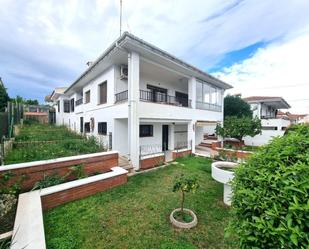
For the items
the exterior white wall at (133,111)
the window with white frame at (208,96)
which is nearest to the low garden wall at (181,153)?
the exterior white wall at (133,111)

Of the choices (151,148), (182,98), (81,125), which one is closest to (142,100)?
(151,148)

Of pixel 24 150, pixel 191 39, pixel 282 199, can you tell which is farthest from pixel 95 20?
pixel 282 199

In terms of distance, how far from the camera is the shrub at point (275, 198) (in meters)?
1.41

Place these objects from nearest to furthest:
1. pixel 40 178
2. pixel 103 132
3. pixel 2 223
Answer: pixel 2 223
pixel 40 178
pixel 103 132

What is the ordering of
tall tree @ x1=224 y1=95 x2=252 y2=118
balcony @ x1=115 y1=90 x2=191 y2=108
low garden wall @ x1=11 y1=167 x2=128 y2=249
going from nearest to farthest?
1. low garden wall @ x1=11 y1=167 x2=128 y2=249
2. balcony @ x1=115 y1=90 x2=191 y2=108
3. tall tree @ x1=224 y1=95 x2=252 y2=118

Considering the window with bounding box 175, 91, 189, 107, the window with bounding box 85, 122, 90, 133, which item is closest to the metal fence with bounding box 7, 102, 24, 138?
the window with bounding box 85, 122, 90, 133

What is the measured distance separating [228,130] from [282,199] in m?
14.1

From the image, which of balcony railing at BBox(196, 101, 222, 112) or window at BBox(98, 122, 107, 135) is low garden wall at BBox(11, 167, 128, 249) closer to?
window at BBox(98, 122, 107, 135)

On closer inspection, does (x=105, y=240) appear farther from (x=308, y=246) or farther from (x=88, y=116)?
(x=88, y=116)

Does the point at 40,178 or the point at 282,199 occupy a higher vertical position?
the point at 282,199

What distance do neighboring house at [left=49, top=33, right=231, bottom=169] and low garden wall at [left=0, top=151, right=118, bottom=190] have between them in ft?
6.22

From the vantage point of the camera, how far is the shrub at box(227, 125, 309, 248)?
1408 millimetres

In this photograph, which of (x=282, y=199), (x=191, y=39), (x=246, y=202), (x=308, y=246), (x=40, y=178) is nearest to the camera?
(x=308, y=246)

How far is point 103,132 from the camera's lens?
39.5ft
